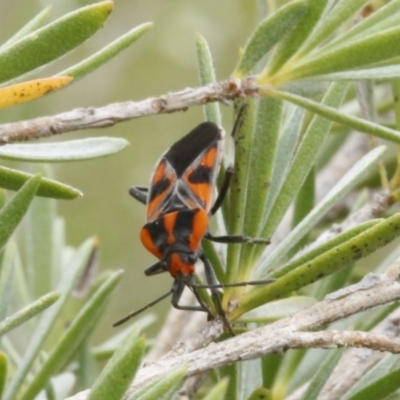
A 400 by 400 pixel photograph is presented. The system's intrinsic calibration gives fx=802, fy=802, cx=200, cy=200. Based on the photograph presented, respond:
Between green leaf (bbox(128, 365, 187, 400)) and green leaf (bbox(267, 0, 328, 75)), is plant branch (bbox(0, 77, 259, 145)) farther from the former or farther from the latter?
green leaf (bbox(128, 365, 187, 400))

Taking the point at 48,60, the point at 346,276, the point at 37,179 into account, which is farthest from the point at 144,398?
the point at 346,276

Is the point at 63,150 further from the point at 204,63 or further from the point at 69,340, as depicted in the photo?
the point at 69,340

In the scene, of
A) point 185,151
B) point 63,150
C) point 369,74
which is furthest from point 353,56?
point 185,151

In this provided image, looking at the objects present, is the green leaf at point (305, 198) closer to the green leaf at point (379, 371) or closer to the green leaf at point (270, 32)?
the green leaf at point (379, 371)

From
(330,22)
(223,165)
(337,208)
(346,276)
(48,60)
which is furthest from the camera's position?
(337,208)

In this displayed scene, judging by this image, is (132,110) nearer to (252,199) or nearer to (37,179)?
(37,179)

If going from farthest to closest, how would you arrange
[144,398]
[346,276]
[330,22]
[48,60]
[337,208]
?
[337,208], [346,276], [330,22], [48,60], [144,398]

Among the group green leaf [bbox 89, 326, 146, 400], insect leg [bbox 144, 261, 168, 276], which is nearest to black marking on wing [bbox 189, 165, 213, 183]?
insect leg [bbox 144, 261, 168, 276]
